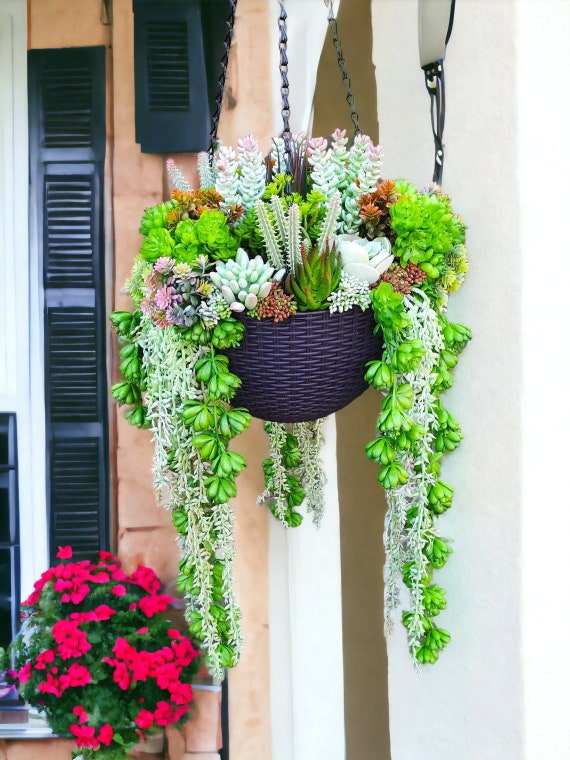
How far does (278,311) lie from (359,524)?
1064 mm

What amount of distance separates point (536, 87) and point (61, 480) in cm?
145

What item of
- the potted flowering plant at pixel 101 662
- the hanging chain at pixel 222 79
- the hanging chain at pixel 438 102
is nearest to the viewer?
the hanging chain at pixel 222 79

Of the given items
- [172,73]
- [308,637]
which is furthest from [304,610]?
[172,73]

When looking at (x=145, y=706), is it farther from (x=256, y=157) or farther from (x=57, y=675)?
(x=256, y=157)

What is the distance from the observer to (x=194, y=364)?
44.0 inches

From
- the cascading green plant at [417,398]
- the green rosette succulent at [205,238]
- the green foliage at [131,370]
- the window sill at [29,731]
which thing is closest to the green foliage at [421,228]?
the cascading green plant at [417,398]

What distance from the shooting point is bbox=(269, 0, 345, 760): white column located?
1864mm

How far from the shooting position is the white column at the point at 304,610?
6.12 ft

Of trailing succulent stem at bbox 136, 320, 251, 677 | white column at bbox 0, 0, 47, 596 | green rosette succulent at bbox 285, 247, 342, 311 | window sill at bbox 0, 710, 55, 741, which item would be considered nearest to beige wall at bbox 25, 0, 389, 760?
white column at bbox 0, 0, 47, 596

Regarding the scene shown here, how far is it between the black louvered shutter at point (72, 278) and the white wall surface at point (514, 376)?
0.95 m

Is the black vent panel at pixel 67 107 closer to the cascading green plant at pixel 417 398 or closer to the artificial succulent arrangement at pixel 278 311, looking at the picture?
the artificial succulent arrangement at pixel 278 311

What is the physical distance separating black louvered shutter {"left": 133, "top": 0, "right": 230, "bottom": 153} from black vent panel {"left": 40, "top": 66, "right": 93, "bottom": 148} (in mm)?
143

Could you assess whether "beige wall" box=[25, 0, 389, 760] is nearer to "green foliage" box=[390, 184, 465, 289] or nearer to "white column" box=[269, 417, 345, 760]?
"white column" box=[269, 417, 345, 760]

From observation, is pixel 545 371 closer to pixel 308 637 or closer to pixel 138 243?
pixel 308 637
